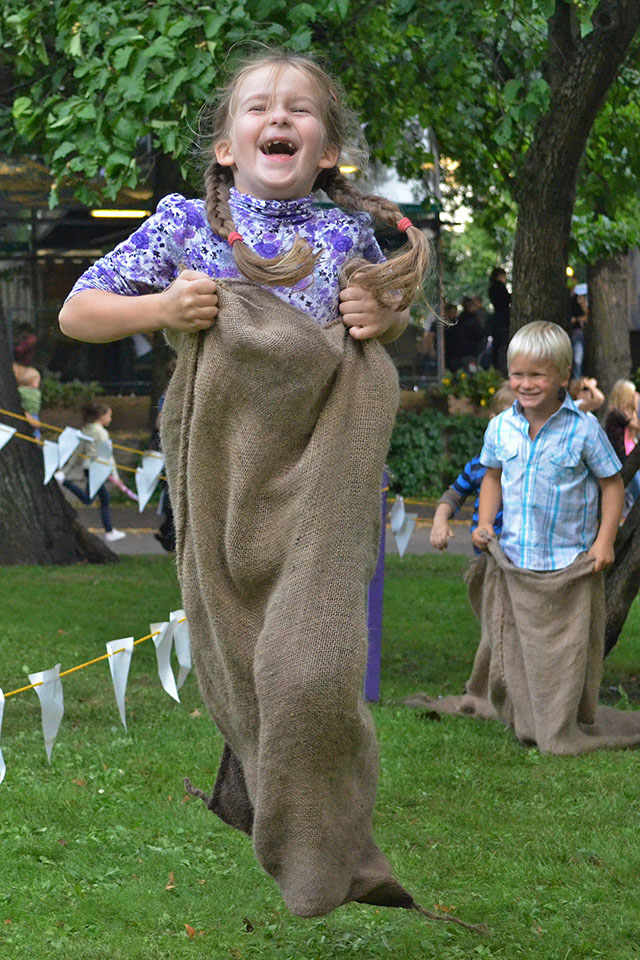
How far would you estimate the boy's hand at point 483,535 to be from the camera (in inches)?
275

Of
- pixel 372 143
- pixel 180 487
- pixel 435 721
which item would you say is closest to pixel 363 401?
pixel 180 487

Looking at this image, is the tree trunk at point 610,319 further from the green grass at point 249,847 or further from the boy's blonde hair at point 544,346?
the boy's blonde hair at point 544,346

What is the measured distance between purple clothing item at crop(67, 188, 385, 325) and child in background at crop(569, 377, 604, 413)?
5.89 metres

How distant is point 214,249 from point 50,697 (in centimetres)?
276

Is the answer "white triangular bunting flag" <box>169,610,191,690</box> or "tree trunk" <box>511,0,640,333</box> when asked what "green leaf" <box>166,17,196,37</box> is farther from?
"white triangular bunting flag" <box>169,610,191,690</box>

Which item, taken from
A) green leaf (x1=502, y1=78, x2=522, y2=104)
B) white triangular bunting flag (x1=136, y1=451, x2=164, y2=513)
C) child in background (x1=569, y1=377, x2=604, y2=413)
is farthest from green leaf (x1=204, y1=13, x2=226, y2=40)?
child in background (x1=569, y1=377, x2=604, y2=413)

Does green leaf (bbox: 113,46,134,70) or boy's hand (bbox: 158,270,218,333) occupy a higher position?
green leaf (bbox: 113,46,134,70)

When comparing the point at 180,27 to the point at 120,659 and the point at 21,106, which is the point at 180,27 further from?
the point at 120,659

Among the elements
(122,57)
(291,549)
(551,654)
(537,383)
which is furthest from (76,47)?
(291,549)

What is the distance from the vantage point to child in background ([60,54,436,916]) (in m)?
3.21

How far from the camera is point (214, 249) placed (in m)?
3.42

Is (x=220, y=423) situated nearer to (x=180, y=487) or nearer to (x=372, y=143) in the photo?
(x=180, y=487)

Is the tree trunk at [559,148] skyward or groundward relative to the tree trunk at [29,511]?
skyward

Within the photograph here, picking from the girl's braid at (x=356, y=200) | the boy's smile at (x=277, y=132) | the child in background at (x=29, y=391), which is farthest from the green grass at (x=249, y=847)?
the child in background at (x=29, y=391)
